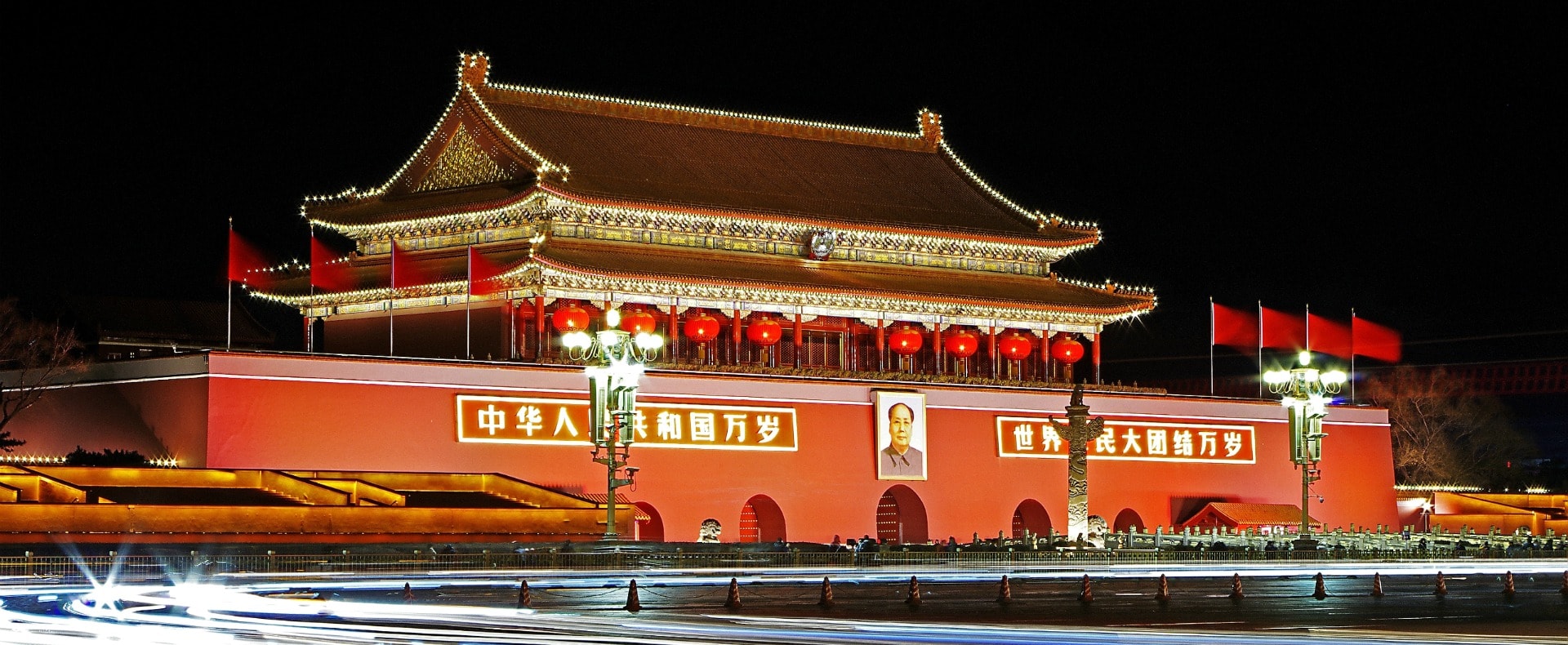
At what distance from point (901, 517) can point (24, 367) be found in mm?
18550

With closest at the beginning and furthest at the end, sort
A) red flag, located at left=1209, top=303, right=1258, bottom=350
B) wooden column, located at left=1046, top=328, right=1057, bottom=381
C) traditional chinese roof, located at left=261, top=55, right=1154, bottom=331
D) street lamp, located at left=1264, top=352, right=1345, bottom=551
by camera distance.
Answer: street lamp, located at left=1264, top=352, right=1345, bottom=551
traditional chinese roof, located at left=261, top=55, right=1154, bottom=331
red flag, located at left=1209, top=303, right=1258, bottom=350
wooden column, located at left=1046, top=328, right=1057, bottom=381

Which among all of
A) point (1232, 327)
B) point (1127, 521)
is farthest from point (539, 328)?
point (1232, 327)

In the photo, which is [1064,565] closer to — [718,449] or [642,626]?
[718,449]

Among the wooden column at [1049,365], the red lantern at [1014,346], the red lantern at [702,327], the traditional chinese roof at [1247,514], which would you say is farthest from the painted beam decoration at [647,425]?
the traditional chinese roof at [1247,514]

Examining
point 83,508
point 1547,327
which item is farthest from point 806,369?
point 1547,327

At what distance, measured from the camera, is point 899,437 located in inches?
1817

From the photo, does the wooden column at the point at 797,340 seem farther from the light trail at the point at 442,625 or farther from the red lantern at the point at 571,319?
the light trail at the point at 442,625

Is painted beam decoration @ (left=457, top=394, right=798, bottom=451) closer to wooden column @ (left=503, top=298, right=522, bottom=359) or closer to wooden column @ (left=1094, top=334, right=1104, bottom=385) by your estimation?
wooden column @ (left=503, top=298, right=522, bottom=359)

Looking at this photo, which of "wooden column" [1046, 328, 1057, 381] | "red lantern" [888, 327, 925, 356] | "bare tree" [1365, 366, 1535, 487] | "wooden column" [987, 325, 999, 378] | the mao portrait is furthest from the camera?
"bare tree" [1365, 366, 1535, 487]

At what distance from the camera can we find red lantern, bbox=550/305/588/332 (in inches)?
1704

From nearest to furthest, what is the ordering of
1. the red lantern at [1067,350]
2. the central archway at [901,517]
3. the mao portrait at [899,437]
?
1. the mao portrait at [899,437]
2. the central archway at [901,517]
3. the red lantern at [1067,350]

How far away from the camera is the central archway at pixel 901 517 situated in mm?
46500

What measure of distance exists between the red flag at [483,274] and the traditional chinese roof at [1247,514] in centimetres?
1735

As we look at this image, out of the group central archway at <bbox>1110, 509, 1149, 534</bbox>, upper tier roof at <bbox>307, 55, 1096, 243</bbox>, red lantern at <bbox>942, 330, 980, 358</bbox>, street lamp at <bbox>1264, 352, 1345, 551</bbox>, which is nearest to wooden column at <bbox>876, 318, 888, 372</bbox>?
red lantern at <bbox>942, 330, 980, 358</bbox>
